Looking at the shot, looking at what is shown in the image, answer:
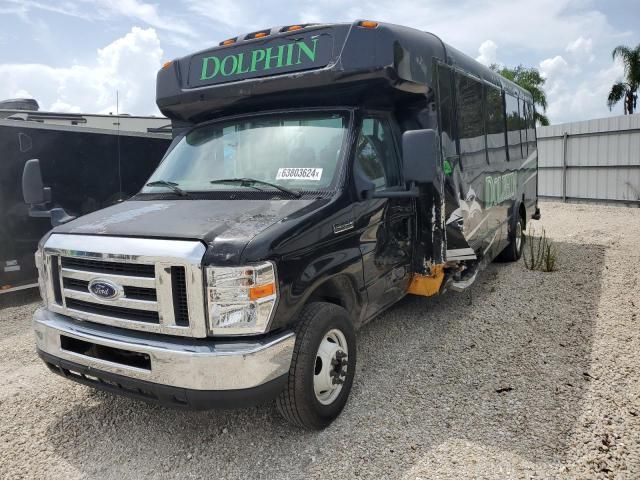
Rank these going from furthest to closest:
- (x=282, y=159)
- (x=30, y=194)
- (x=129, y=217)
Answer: (x=30, y=194)
(x=282, y=159)
(x=129, y=217)

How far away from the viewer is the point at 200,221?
10.4 feet

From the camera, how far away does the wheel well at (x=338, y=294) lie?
3525mm

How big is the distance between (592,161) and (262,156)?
49.8ft

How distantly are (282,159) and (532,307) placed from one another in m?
3.62

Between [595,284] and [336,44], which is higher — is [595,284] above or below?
below

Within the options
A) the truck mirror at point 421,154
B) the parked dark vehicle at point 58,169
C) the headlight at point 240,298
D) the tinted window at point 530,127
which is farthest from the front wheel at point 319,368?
the tinted window at point 530,127

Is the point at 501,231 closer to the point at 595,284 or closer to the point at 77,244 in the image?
the point at 595,284

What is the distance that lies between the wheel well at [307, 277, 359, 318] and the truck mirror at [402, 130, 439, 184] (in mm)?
934

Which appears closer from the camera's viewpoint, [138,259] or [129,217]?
[138,259]

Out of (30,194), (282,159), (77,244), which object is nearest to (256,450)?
(77,244)

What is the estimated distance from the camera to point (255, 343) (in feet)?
9.46

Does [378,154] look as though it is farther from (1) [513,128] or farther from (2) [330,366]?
(1) [513,128]

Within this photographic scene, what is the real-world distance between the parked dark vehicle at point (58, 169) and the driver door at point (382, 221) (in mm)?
3859

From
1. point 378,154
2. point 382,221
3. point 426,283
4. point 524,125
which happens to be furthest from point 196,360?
point 524,125
